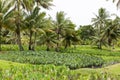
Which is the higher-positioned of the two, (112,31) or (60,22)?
(60,22)

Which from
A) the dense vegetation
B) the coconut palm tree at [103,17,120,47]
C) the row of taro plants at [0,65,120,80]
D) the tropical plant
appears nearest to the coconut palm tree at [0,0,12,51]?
the dense vegetation

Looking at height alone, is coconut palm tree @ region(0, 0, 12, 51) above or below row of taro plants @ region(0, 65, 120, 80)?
above

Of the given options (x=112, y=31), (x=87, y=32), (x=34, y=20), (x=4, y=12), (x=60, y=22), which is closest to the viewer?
(x=4, y=12)

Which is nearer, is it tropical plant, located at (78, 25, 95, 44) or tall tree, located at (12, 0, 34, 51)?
tall tree, located at (12, 0, 34, 51)

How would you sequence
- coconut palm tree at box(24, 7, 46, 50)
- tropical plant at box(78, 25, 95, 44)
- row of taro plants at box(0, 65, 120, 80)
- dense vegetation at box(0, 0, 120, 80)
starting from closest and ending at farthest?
1. row of taro plants at box(0, 65, 120, 80)
2. dense vegetation at box(0, 0, 120, 80)
3. coconut palm tree at box(24, 7, 46, 50)
4. tropical plant at box(78, 25, 95, 44)

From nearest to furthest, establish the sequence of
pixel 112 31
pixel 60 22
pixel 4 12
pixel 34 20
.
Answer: pixel 4 12, pixel 34 20, pixel 60 22, pixel 112 31

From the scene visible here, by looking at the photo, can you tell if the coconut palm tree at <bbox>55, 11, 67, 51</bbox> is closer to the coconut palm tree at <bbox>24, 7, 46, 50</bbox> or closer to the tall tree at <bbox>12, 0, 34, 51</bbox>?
the coconut palm tree at <bbox>24, 7, 46, 50</bbox>

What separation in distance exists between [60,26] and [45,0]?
3590mm

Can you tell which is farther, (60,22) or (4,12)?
(60,22)

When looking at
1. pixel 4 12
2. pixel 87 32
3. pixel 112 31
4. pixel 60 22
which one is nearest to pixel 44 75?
pixel 4 12

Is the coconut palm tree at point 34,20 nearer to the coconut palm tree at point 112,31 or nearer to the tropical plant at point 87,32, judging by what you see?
the coconut palm tree at point 112,31

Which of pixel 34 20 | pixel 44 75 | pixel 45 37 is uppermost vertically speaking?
pixel 34 20

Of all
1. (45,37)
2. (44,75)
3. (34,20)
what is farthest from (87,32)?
(44,75)

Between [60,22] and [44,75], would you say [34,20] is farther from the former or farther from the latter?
[44,75]
